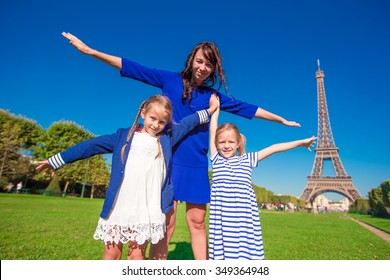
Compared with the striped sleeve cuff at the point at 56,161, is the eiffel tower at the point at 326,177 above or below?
above

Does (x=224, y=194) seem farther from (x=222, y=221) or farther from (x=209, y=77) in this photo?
(x=209, y=77)

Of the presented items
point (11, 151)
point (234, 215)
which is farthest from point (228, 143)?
point (11, 151)

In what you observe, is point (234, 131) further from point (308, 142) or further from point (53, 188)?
point (53, 188)

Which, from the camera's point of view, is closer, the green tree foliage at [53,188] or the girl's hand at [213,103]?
the girl's hand at [213,103]

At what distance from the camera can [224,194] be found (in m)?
2.81

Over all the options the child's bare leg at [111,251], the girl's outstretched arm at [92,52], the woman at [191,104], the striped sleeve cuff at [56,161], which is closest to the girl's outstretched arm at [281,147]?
the woman at [191,104]

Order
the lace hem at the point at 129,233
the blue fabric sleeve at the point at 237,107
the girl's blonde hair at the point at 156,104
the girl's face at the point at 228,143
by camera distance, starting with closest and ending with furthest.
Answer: the lace hem at the point at 129,233
the girl's blonde hair at the point at 156,104
the girl's face at the point at 228,143
the blue fabric sleeve at the point at 237,107

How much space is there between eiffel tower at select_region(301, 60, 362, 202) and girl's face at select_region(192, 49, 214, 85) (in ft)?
176

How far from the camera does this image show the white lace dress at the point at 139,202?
238cm

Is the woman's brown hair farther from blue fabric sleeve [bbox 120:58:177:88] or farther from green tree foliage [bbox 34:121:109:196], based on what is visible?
green tree foliage [bbox 34:121:109:196]


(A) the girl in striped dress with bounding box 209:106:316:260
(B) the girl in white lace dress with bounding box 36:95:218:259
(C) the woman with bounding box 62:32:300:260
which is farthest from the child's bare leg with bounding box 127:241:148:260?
(A) the girl in striped dress with bounding box 209:106:316:260

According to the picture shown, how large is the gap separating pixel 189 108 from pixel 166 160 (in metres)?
0.70

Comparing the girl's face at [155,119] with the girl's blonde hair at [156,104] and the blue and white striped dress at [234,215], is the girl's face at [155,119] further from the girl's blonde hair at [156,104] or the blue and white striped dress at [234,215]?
the blue and white striped dress at [234,215]

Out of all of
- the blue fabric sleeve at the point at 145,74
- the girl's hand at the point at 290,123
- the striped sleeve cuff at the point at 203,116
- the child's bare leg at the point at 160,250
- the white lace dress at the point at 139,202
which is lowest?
the child's bare leg at the point at 160,250
